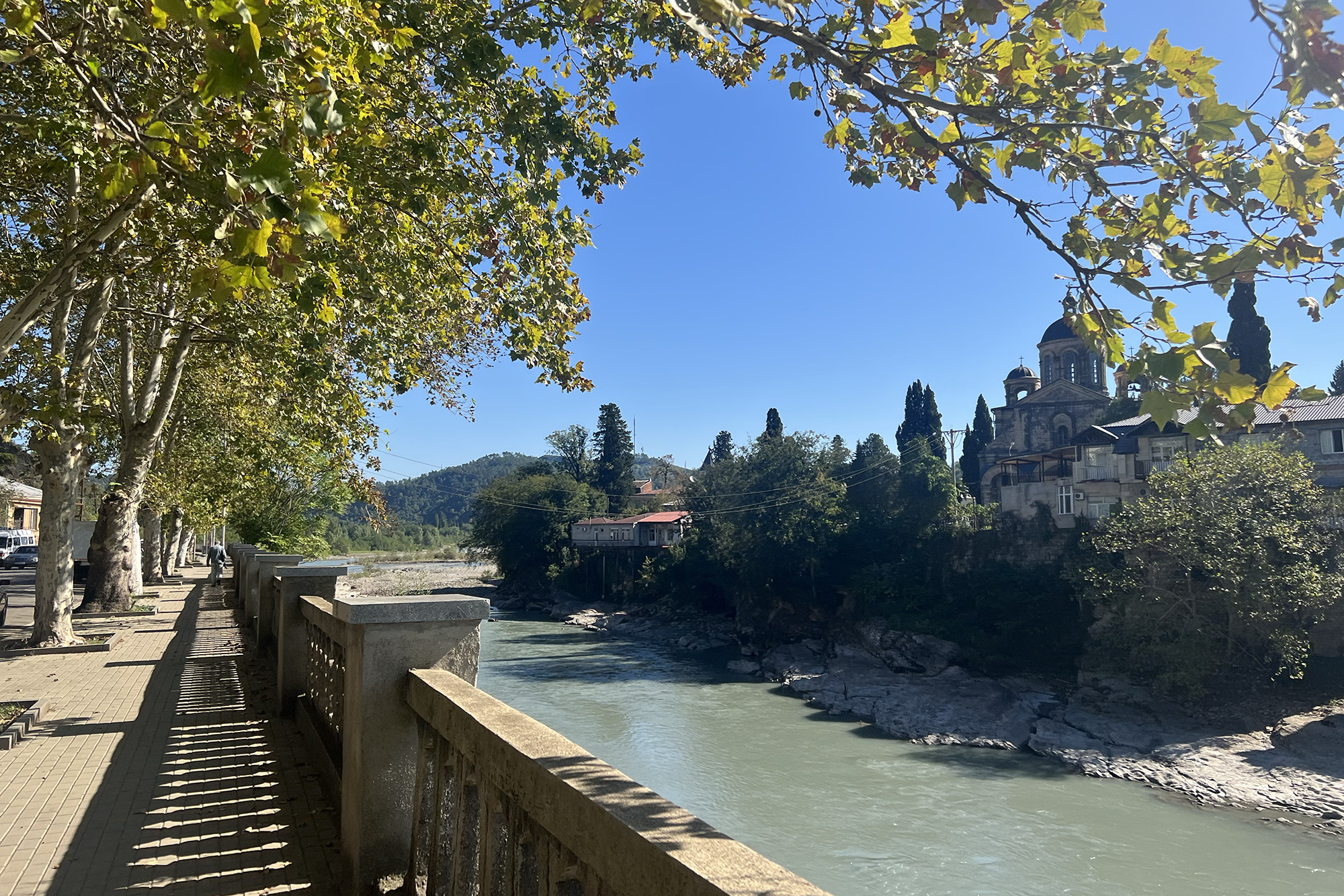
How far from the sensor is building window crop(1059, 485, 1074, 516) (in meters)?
38.3

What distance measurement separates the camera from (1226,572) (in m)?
26.3

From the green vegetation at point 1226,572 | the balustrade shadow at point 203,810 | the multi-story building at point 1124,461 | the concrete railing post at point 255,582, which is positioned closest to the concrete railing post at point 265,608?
the concrete railing post at point 255,582

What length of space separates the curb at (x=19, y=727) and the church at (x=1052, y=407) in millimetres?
52367

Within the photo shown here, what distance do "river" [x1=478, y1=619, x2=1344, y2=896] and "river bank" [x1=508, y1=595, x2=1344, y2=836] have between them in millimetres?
952

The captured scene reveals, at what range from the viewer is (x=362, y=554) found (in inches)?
4077

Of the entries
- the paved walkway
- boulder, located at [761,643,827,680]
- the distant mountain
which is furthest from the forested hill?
the paved walkway

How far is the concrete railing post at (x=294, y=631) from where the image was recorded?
7.07m

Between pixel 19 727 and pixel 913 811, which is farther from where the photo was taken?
pixel 913 811

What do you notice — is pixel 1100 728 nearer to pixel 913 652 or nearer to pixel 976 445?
pixel 913 652

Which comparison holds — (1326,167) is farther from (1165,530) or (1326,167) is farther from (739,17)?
(1165,530)

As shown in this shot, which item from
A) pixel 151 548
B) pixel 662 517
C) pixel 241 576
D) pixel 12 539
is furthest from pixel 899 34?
pixel 12 539

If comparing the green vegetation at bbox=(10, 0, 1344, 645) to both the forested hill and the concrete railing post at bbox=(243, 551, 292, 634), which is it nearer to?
the concrete railing post at bbox=(243, 551, 292, 634)

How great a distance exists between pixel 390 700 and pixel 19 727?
532 centimetres

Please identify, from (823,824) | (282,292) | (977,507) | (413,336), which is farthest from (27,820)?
(977,507)
